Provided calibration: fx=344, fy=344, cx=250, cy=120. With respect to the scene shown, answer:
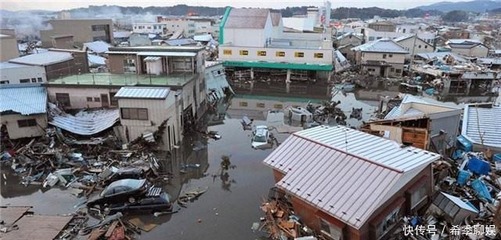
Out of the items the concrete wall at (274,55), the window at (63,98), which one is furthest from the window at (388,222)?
the concrete wall at (274,55)

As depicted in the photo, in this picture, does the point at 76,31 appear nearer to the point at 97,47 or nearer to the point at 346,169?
the point at 97,47

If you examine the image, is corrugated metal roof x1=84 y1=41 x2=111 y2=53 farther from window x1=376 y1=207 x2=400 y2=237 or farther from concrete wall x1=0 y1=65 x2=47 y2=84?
window x1=376 y1=207 x2=400 y2=237

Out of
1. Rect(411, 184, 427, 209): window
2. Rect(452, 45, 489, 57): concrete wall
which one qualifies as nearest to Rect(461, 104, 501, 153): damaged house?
Rect(411, 184, 427, 209): window

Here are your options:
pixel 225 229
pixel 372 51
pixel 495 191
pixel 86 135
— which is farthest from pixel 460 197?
pixel 372 51

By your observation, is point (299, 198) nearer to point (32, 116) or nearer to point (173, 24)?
point (32, 116)

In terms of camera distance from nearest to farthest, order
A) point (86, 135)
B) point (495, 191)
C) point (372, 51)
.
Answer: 1. point (495, 191)
2. point (86, 135)
3. point (372, 51)

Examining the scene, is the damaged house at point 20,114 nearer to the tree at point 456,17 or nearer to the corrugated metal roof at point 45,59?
the corrugated metal roof at point 45,59
